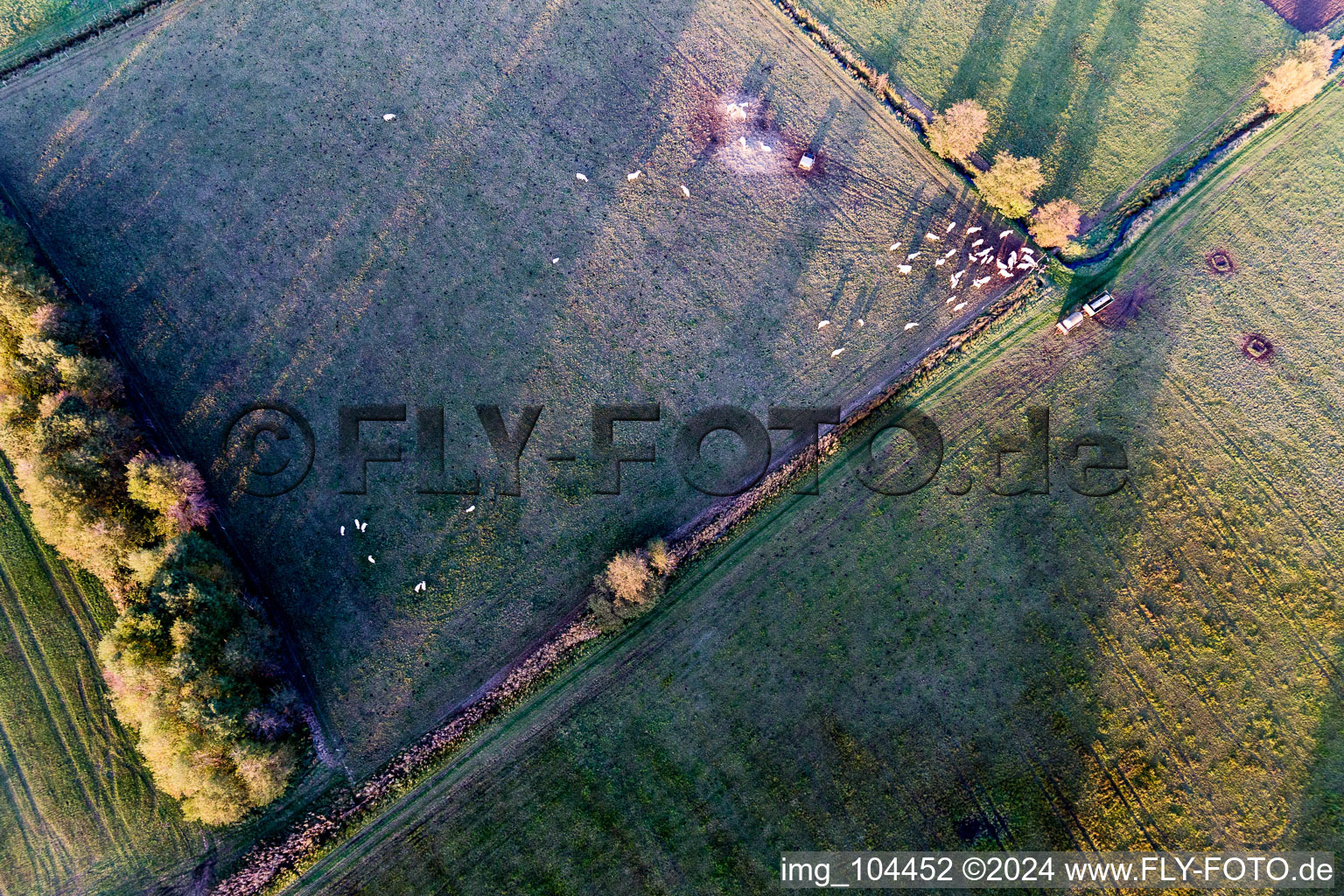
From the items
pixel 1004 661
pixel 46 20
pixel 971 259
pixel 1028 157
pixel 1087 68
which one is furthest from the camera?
pixel 1087 68

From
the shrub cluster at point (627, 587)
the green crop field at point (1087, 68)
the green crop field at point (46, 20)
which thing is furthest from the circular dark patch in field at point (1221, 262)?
the green crop field at point (46, 20)

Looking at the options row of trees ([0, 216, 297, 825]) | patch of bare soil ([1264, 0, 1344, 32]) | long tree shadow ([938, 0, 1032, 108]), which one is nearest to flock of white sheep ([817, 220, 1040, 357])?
long tree shadow ([938, 0, 1032, 108])

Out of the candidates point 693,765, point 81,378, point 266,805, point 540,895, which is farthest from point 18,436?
point 693,765

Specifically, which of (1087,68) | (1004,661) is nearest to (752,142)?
(1087,68)

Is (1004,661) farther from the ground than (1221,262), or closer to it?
closer to it

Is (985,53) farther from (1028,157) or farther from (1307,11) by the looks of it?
(1307,11)
